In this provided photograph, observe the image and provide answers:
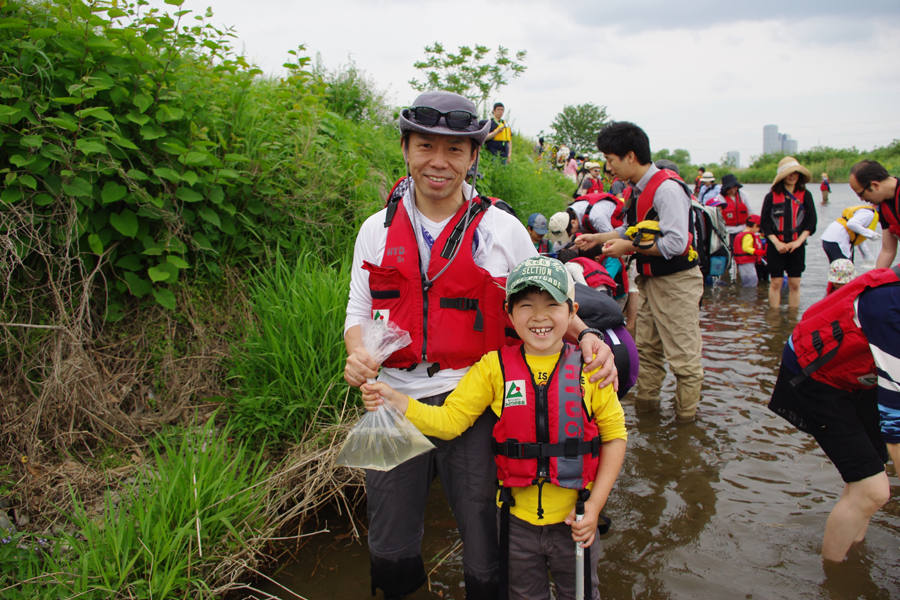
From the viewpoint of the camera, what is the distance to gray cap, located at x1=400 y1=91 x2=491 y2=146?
81.9 inches

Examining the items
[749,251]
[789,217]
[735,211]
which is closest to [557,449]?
[789,217]

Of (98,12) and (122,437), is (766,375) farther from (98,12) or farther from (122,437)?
(98,12)

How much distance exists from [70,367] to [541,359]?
10.2ft

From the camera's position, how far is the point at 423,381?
2.29m

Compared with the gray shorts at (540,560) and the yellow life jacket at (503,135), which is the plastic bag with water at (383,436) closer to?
the gray shorts at (540,560)

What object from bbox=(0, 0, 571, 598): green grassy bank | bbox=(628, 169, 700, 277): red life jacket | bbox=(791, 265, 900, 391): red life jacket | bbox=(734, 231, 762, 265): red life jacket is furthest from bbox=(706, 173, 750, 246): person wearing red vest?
bbox=(0, 0, 571, 598): green grassy bank

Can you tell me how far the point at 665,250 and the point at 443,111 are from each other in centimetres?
302

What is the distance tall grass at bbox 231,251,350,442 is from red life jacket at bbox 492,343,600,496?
177cm

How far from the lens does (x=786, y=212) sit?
7.78 meters

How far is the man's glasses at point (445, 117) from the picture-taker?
6.86 feet

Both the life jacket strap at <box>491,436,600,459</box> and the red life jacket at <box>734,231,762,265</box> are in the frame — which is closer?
the life jacket strap at <box>491,436,600,459</box>

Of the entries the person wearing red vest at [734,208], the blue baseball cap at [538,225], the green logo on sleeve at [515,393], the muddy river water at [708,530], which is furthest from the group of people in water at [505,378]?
the person wearing red vest at [734,208]

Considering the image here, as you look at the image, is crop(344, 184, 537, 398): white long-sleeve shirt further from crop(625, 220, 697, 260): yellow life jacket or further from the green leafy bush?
crop(625, 220, 697, 260): yellow life jacket

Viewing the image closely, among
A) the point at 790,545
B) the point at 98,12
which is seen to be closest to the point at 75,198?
the point at 98,12
